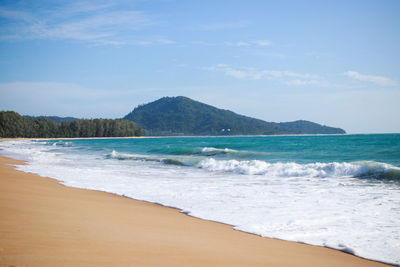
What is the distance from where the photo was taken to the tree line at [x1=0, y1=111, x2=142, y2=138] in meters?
97.4

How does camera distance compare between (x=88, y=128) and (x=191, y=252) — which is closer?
(x=191, y=252)

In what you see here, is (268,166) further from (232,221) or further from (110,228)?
(110,228)

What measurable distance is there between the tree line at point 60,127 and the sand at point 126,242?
357 feet

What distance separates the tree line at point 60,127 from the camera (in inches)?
3834

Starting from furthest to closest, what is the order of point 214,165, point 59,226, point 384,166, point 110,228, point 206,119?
1. point 206,119
2. point 214,165
3. point 384,166
4. point 110,228
5. point 59,226

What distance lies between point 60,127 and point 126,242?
128886 mm

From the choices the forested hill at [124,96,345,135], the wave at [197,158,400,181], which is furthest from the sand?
the forested hill at [124,96,345,135]

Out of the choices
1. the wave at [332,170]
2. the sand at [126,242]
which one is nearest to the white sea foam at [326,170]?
the wave at [332,170]

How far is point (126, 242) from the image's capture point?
328cm

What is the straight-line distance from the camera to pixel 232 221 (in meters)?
5.18

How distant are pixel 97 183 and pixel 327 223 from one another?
23.3 ft

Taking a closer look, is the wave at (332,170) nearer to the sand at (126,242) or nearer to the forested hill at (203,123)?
the sand at (126,242)

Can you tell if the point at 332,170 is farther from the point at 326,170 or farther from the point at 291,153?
the point at 291,153

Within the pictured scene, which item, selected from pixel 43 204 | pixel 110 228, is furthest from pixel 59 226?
pixel 43 204
